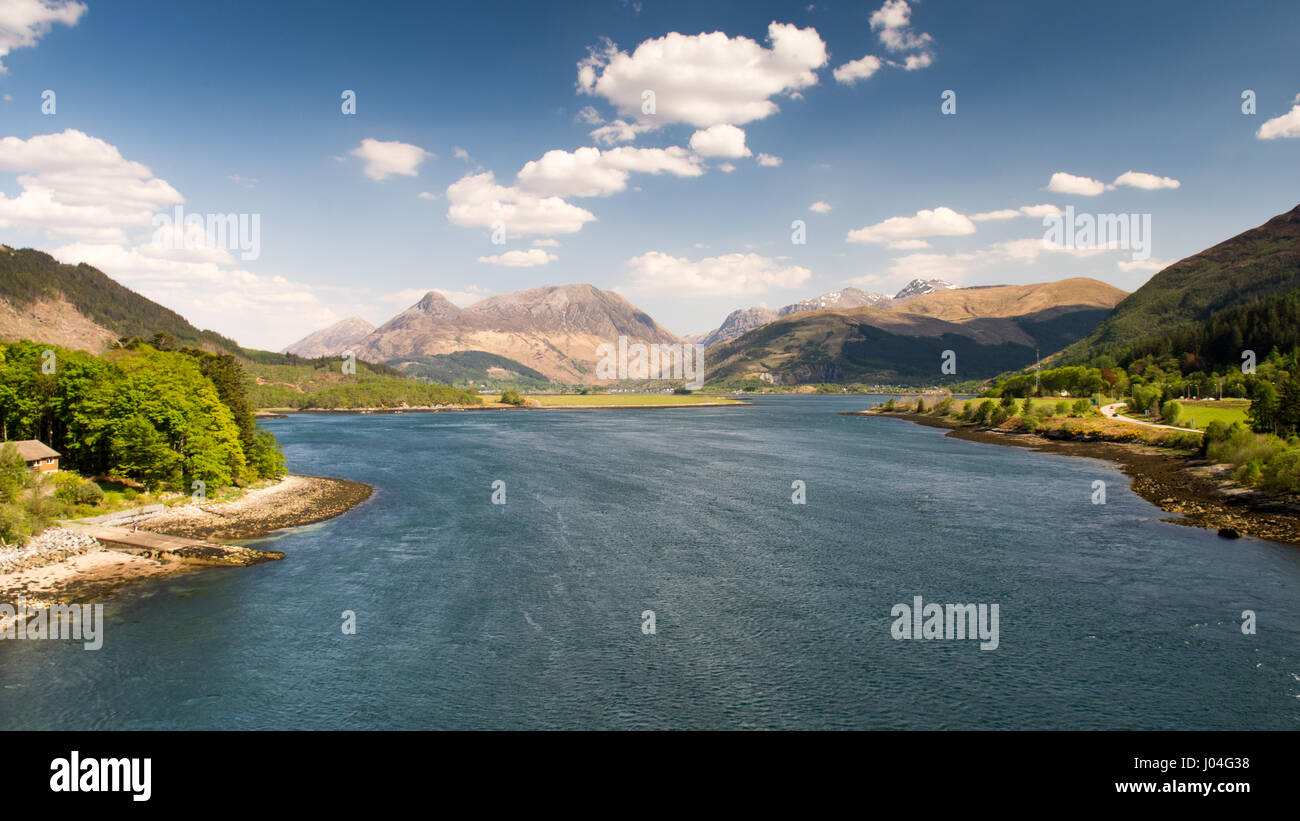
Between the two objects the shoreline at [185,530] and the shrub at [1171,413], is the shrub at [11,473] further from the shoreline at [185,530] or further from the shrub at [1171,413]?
the shrub at [1171,413]

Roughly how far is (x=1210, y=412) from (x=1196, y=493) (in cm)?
8121

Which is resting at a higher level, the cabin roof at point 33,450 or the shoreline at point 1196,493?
the cabin roof at point 33,450

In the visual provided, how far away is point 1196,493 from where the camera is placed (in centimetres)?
7162

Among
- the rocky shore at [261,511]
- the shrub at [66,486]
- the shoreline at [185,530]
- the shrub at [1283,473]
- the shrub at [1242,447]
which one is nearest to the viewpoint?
the shoreline at [185,530]

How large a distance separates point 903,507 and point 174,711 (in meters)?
63.6

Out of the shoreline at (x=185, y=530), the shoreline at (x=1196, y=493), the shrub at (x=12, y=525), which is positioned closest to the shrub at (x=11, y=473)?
the shrub at (x=12, y=525)

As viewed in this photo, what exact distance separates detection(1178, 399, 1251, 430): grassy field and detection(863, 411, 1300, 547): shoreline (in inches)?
645

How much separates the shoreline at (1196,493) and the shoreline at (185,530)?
84789 mm

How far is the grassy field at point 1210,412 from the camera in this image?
4646 inches

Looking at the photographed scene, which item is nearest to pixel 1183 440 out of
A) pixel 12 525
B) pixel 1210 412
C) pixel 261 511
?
pixel 1210 412

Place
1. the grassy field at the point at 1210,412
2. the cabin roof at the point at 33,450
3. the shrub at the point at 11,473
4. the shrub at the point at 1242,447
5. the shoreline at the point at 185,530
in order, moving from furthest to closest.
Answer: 1. the grassy field at the point at 1210,412
2. the shrub at the point at 1242,447
3. the cabin roof at the point at 33,450
4. the shrub at the point at 11,473
5. the shoreline at the point at 185,530

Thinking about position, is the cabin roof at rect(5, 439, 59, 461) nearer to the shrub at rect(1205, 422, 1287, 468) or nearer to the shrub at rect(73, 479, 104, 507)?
the shrub at rect(73, 479, 104, 507)
